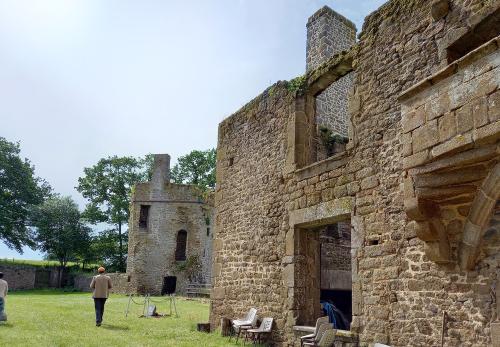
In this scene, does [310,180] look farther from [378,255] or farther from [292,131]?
[378,255]

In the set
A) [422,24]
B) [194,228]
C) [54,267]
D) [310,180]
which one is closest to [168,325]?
[310,180]

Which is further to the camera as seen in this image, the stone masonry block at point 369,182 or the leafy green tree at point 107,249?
the leafy green tree at point 107,249

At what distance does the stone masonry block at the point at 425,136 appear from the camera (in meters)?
4.63

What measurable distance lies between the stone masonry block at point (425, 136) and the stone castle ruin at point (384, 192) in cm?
1

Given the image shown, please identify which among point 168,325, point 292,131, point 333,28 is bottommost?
point 168,325

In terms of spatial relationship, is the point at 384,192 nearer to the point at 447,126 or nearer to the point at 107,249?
the point at 447,126

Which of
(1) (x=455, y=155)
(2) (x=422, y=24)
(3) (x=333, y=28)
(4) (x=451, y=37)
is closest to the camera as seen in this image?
(1) (x=455, y=155)

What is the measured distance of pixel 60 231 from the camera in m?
36.3

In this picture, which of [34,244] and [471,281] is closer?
[471,281]

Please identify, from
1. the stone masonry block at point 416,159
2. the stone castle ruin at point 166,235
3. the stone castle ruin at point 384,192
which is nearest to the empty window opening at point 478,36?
the stone castle ruin at point 384,192

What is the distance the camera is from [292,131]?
9.35 m

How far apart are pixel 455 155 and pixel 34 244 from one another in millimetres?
38070

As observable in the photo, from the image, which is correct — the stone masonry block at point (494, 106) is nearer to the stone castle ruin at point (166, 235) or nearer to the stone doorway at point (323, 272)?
the stone doorway at point (323, 272)

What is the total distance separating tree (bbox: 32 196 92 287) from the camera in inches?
1410
